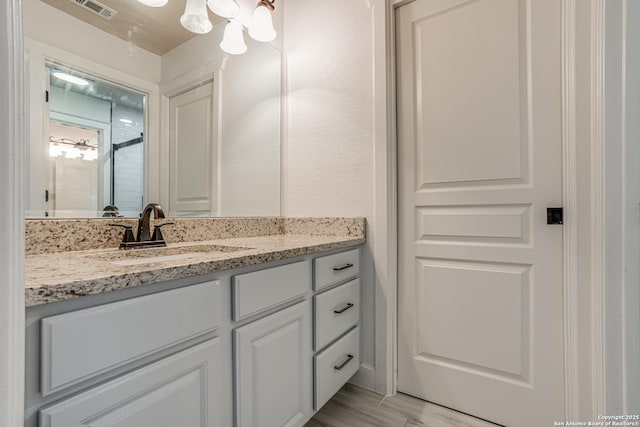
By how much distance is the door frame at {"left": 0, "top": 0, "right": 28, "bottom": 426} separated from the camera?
0.36 meters

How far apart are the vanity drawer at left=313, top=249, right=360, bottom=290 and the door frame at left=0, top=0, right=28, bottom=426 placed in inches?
36.5

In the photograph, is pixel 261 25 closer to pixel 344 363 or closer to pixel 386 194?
pixel 386 194

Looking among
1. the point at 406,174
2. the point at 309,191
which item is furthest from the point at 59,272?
the point at 406,174

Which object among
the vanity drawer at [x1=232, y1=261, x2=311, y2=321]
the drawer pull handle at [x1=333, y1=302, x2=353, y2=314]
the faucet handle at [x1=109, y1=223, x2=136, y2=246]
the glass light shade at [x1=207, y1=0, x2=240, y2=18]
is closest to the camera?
the vanity drawer at [x1=232, y1=261, x2=311, y2=321]

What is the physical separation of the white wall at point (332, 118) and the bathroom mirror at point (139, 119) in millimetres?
184

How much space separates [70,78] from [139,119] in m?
0.25

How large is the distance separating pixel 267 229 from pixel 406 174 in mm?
862

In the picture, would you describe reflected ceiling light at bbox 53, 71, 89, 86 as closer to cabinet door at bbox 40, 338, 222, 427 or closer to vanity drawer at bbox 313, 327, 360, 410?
cabinet door at bbox 40, 338, 222, 427

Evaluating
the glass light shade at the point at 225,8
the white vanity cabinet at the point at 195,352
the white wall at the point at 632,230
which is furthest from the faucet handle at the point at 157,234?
the white wall at the point at 632,230

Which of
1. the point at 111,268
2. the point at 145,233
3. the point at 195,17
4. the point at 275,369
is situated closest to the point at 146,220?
the point at 145,233

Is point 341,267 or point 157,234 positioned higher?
point 157,234

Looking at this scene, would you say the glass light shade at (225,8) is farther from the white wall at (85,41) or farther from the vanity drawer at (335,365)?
the vanity drawer at (335,365)

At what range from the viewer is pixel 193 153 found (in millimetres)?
1458

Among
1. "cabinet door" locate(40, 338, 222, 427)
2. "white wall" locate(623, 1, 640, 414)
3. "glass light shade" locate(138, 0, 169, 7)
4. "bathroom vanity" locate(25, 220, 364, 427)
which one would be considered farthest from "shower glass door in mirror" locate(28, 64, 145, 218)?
"white wall" locate(623, 1, 640, 414)
